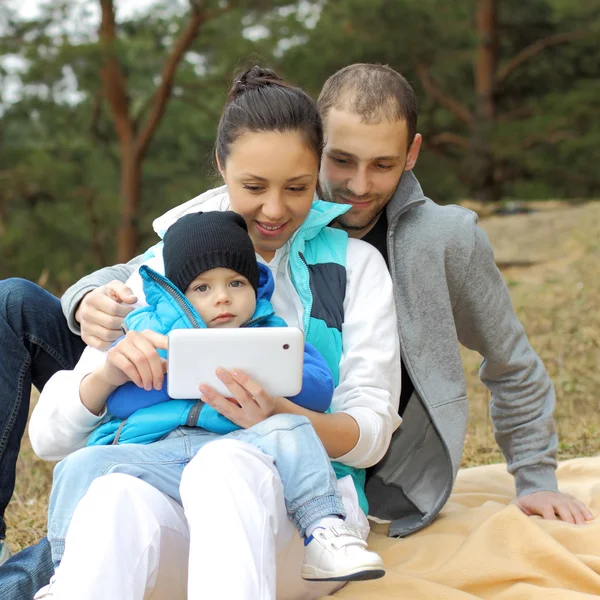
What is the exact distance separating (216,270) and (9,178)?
10004 millimetres

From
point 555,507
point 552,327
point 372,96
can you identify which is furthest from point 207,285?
point 552,327

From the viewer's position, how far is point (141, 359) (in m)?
1.80

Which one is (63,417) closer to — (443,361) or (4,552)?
(4,552)

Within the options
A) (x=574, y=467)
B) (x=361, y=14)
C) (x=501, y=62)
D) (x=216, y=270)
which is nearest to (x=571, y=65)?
(x=501, y=62)

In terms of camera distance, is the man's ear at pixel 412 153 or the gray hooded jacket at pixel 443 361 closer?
the gray hooded jacket at pixel 443 361

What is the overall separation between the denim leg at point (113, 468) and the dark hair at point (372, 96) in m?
0.97

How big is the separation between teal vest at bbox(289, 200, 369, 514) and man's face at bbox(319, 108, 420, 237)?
5.5 inches

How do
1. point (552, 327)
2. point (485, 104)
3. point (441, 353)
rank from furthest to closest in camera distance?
point (485, 104)
point (552, 327)
point (441, 353)

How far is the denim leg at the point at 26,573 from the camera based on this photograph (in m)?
2.14

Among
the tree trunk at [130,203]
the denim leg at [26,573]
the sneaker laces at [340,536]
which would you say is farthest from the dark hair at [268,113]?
the tree trunk at [130,203]

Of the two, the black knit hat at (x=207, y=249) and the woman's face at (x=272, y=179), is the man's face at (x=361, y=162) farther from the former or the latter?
the black knit hat at (x=207, y=249)

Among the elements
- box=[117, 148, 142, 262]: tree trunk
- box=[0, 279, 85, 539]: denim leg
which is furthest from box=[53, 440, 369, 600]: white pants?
box=[117, 148, 142, 262]: tree trunk

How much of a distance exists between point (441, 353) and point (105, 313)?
84 cm

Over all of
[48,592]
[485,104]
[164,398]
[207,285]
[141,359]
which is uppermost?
[485,104]
